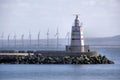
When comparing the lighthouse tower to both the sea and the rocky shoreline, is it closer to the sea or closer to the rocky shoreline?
the rocky shoreline

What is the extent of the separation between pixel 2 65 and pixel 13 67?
4642 millimetres

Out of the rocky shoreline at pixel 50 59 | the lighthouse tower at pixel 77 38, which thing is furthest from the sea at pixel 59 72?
the lighthouse tower at pixel 77 38

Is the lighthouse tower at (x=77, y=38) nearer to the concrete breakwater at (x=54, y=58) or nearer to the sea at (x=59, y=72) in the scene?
the concrete breakwater at (x=54, y=58)

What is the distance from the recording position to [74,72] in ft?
255

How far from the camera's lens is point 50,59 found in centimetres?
8725

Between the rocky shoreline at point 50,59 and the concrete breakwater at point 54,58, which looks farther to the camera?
the concrete breakwater at point 54,58

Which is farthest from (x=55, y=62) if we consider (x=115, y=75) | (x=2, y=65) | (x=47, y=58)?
(x=115, y=75)

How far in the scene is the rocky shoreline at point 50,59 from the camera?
8644 cm

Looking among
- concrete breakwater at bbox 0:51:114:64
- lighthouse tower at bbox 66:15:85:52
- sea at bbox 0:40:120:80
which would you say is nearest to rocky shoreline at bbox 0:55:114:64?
concrete breakwater at bbox 0:51:114:64

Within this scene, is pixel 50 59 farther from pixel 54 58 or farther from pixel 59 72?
pixel 59 72

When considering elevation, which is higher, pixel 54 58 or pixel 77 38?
pixel 77 38

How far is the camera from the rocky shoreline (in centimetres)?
8644

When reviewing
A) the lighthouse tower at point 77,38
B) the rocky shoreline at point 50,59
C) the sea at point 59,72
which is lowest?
the sea at point 59,72

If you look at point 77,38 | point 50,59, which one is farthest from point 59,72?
point 77,38
